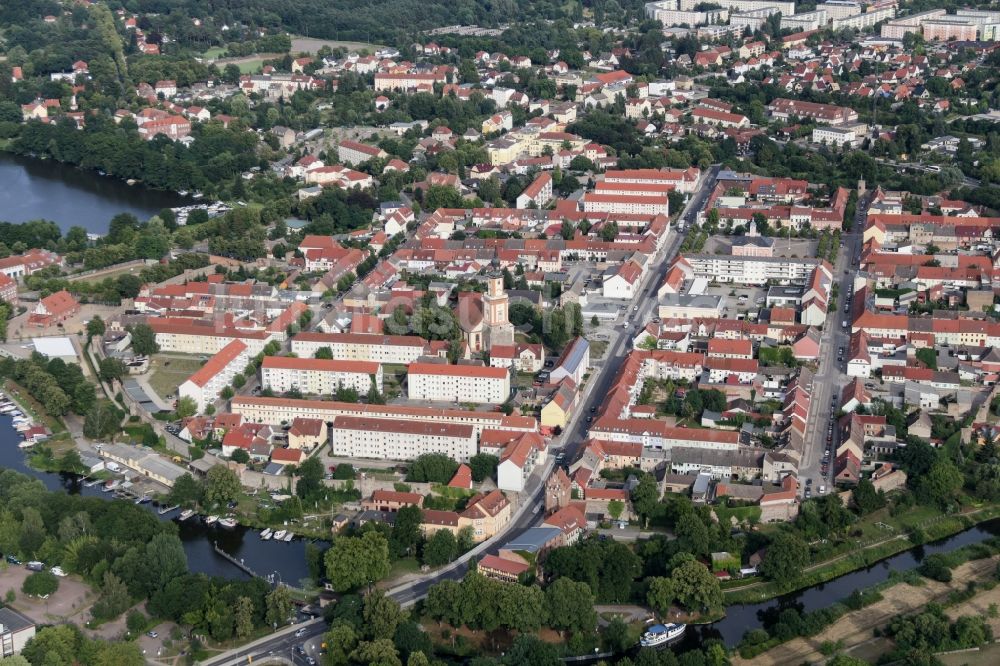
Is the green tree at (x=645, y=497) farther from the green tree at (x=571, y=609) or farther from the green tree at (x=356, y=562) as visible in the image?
the green tree at (x=356, y=562)

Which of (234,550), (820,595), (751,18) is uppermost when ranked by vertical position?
Result: (751,18)

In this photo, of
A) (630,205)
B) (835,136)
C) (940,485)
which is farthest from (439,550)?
(835,136)

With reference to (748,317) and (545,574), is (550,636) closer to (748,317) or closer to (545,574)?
(545,574)

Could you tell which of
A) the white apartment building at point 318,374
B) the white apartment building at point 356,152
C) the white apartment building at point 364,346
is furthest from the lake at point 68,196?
the white apartment building at point 318,374

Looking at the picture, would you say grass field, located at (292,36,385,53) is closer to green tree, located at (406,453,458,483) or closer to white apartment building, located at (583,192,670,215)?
white apartment building, located at (583,192,670,215)

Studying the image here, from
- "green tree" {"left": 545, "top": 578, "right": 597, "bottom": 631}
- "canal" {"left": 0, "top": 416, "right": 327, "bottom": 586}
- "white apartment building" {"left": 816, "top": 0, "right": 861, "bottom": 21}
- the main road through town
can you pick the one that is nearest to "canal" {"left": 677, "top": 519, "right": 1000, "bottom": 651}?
"green tree" {"left": 545, "top": 578, "right": 597, "bottom": 631}

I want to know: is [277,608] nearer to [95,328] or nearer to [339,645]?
[339,645]
